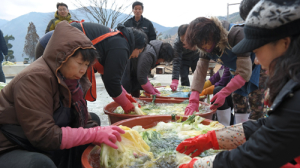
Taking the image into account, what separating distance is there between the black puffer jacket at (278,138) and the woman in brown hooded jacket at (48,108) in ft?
3.18

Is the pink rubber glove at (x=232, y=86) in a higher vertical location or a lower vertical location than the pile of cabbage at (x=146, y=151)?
higher

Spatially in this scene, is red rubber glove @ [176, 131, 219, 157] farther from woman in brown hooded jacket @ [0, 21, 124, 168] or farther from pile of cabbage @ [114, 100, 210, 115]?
pile of cabbage @ [114, 100, 210, 115]

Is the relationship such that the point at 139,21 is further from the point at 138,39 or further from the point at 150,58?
the point at 138,39

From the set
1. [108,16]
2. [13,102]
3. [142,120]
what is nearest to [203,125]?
[142,120]

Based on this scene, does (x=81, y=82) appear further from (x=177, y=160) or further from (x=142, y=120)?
(x=177, y=160)

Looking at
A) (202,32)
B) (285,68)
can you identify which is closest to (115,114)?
(202,32)

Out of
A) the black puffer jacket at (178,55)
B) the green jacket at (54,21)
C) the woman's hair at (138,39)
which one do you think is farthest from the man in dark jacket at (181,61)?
the green jacket at (54,21)

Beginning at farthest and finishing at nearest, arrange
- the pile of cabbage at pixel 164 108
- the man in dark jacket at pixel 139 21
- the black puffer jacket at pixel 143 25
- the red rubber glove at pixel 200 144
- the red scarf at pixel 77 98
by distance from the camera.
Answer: the black puffer jacket at pixel 143 25 → the man in dark jacket at pixel 139 21 → the pile of cabbage at pixel 164 108 → the red scarf at pixel 77 98 → the red rubber glove at pixel 200 144

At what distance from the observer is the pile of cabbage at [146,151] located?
160cm

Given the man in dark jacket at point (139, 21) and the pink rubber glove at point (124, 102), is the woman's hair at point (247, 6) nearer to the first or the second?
the pink rubber glove at point (124, 102)

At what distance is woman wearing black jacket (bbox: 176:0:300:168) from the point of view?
0.88m

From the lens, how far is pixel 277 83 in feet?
3.19

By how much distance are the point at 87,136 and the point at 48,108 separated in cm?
35

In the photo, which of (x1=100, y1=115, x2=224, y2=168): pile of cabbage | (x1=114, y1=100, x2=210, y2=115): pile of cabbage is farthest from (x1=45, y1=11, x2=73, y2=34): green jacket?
(x1=100, y1=115, x2=224, y2=168): pile of cabbage
